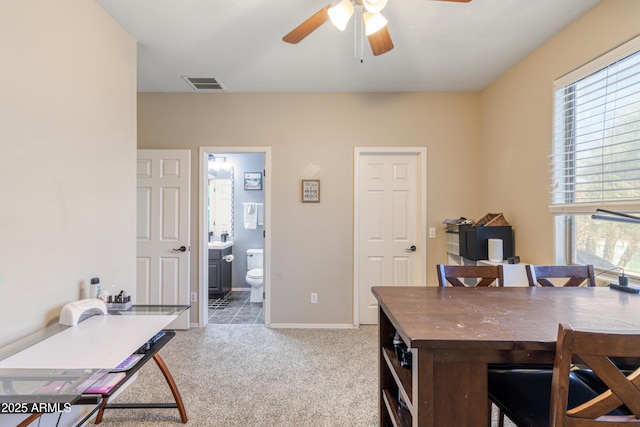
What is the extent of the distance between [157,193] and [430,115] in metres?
3.18

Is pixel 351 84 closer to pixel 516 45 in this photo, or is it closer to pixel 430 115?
pixel 430 115

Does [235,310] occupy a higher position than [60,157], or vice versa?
[60,157]

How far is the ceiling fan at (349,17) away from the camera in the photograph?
1388 millimetres

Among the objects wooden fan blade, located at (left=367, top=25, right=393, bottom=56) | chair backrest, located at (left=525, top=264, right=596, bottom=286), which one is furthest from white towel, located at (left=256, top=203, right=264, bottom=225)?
chair backrest, located at (left=525, top=264, right=596, bottom=286)

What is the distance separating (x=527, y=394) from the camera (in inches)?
41.3

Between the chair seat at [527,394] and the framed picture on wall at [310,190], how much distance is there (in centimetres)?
224

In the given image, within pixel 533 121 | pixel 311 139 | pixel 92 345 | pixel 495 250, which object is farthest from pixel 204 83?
pixel 495 250

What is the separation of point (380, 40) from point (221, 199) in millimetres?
3834

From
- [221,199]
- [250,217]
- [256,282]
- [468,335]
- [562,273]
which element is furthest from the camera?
[221,199]

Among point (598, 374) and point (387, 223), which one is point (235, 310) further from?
point (598, 374)

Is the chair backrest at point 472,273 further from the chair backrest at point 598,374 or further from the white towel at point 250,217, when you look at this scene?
the white towel at point 250,217

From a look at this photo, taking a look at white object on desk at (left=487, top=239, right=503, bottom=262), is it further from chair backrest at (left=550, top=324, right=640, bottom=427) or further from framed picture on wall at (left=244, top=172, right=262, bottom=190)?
framed picture on wall at (left=244, top=172, right=262, bottom=190)

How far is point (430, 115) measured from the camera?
3.09m

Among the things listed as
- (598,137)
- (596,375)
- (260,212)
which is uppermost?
(598,137)
